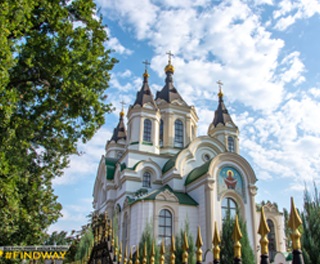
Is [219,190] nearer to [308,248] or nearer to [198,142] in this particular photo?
[198,142]

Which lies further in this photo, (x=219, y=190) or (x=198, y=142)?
(x=198, y=142)

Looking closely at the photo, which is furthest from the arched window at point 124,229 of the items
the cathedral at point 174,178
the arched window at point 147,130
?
the arched window at point 147,130

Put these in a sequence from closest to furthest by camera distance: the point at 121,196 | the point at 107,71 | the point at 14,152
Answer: the point at 14,152 < the point at 107,71 < the point at 121,196

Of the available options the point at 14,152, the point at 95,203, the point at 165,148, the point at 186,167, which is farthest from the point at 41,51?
the point at 95,203

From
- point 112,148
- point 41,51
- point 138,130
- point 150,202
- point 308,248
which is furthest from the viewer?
point 112,148

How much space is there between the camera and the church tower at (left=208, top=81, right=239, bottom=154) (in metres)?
33.4

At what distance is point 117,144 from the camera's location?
Result: 40219 mm

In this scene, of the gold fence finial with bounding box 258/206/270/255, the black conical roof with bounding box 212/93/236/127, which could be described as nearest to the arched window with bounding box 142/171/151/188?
the black conical roof with bounding box 212/93/236/127

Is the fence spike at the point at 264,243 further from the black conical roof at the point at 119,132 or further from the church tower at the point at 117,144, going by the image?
the black conical roof at the point at 119,132

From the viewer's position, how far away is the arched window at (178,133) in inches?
1223

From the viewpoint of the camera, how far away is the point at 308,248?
6.04 meters

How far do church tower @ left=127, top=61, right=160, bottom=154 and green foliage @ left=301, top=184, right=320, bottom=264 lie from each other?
74.0 ft

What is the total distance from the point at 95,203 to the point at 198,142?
42.3ft

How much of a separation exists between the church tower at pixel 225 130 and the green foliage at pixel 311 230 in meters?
26.7
